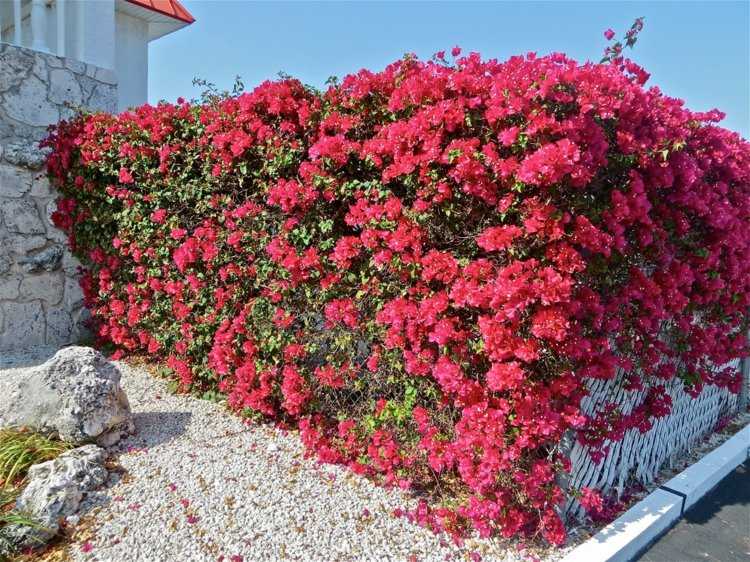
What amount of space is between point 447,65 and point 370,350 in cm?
156

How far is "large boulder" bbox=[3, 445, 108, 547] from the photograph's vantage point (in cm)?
250

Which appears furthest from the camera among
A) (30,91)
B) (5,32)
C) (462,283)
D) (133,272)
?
(5,32)

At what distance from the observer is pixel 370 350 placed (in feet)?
10.3

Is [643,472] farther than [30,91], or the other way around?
[30,91]

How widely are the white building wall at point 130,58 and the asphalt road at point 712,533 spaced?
879cm

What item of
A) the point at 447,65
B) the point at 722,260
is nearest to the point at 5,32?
the point at 447,65

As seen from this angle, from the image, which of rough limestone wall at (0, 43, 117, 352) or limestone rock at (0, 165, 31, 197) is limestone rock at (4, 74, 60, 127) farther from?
limestone rock at (0, 165, 31, 197)

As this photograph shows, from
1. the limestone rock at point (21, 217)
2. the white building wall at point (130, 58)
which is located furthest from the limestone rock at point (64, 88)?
the white building wall at point (130, 58)

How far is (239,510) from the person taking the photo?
2793 mm

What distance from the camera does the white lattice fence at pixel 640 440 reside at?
2.94 m

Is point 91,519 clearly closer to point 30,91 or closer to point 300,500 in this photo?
point 300,500

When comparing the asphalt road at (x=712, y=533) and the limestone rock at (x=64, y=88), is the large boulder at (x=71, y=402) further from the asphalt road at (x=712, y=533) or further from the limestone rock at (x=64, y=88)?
the limestone rock at (x=64, y=88)

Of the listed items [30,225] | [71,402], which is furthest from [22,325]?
[71,402]

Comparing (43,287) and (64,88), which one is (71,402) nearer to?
(43,287)
